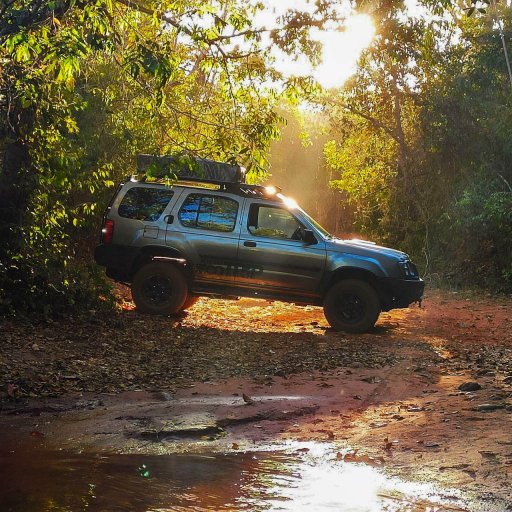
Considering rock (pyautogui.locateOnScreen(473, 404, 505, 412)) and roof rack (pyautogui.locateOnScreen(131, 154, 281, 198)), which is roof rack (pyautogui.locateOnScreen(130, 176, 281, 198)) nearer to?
roof rack (pyautogui.locateOnScreen(131, 154, 281, 198))

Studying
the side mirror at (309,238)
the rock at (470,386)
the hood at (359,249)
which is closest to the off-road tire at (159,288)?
the side mirror at (309,238)

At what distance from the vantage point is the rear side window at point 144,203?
486 inches

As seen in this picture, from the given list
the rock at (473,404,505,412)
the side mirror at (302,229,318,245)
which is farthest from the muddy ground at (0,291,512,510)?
the side mirror at (302,229,318,245)

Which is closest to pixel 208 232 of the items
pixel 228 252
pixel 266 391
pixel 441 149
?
pixel 228 252

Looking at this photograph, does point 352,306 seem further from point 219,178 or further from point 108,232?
point 108,232

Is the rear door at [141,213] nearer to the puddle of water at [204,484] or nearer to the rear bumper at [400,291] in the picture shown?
the rear bumper at [400,291]

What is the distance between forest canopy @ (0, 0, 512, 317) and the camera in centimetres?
874

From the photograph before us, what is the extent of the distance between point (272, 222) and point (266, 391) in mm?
4950

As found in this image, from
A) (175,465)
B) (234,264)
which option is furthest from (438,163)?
(175,465)

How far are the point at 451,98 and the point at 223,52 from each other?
1331 centimetres

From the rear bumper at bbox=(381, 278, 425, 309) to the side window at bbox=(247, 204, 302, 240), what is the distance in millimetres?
1684

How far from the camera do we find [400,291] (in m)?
11.9

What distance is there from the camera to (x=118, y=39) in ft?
27.0

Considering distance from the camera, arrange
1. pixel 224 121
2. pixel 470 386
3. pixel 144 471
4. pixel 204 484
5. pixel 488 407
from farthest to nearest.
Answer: pixel 224 121, pixel 470 386, pixel 488 407, pixel 144 471, pixel 204 484
